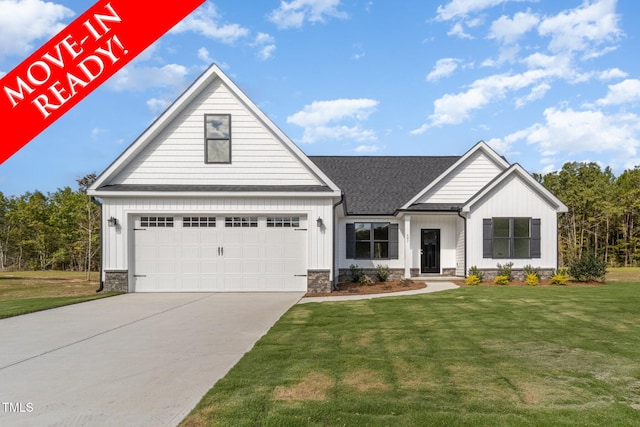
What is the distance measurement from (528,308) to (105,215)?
13048mm

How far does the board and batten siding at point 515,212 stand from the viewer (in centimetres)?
1786

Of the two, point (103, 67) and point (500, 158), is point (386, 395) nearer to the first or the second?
point (103, 67)

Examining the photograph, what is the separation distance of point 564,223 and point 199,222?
35.1 metres

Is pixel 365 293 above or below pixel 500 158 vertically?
below

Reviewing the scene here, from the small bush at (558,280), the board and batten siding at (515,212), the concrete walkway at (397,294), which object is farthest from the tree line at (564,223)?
the concrete walkway at (397,294)

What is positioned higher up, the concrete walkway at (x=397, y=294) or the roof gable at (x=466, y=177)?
the roof gable at (x=466, y=177)

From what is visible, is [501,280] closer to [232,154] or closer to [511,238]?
[511,238]

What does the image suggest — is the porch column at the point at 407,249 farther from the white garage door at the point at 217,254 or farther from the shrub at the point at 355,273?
the white garage door at the point at 217,254

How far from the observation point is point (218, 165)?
50.1 ft

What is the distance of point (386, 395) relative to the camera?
450 cm

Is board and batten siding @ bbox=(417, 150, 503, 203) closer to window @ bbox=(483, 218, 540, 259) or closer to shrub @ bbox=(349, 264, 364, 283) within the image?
window @ bbox=(483, 218, 540, 259)

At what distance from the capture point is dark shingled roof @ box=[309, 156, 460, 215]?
1988 centimetres

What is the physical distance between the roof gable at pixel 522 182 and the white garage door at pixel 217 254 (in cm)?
742

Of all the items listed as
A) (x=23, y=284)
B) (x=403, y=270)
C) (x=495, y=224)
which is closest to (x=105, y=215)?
(x=23, y=284)
